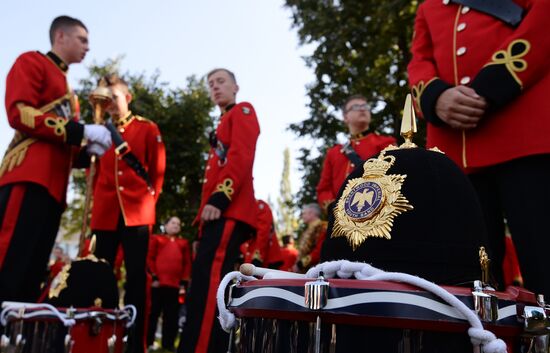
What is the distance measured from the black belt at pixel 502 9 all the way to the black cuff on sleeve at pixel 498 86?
0.88ft

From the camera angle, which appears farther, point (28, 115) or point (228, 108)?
point (228, 108)

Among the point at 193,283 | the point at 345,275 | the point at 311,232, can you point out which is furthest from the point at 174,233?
the point at 345,275

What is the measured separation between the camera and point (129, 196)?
15.5 feet

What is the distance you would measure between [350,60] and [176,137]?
27.0ft

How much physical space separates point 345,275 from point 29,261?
9.21 ft

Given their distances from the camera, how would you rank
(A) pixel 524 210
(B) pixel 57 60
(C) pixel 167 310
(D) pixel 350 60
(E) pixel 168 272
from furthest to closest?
1. (D) pixel 350 60
2. (E) pixel 168 272
3. (C) pixel 167 310
4. (B) pixel 57 60
5. (A) pixel 524 210

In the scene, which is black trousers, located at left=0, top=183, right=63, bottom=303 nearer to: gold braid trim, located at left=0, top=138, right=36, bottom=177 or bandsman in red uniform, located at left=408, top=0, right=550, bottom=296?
gold braid trim, located at left=0, top=138, right=36, bottom=177

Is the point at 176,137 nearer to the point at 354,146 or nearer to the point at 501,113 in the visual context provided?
the point at 354,146

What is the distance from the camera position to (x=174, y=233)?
11305mm

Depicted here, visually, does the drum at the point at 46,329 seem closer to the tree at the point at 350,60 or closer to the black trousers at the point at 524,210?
the black trousers at the point at 524,210

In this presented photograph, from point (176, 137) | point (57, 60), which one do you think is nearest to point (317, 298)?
point (57, 60)

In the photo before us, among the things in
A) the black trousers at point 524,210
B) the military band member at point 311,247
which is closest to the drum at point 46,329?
the black trousers at point 524,210

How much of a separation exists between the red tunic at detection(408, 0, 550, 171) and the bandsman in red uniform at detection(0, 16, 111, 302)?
2396mm

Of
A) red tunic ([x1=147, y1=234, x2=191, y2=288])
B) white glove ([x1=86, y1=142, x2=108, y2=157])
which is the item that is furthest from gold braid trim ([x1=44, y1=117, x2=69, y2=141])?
red tunic ([x1=147, y1=234, x2=191, y2=288])
